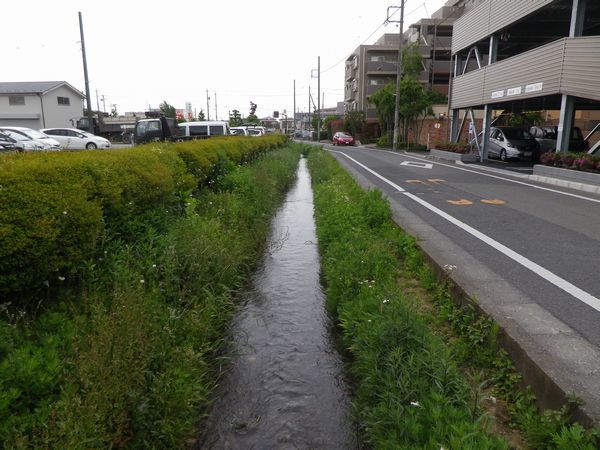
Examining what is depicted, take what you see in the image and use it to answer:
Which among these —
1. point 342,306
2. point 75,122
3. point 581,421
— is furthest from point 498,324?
point 75,122

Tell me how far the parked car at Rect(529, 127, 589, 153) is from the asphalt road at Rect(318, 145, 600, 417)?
11239mm

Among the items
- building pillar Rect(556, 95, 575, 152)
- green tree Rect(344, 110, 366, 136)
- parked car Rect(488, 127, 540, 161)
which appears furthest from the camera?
green tree Rect(344, 110, 366, 136)

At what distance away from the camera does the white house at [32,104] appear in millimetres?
38625

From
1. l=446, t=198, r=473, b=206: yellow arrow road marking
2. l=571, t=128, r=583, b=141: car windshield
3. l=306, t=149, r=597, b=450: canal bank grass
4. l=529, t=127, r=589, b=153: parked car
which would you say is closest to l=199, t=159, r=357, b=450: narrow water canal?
l=306, t=149, r=597, b=450: canal bank grass

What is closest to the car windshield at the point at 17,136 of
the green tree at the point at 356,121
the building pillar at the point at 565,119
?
the building pillar at the point at 565,119

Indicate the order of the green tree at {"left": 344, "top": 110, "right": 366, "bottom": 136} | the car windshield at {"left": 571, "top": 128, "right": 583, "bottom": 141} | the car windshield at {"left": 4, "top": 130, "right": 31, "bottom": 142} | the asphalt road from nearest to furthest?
1. the asphalt road
2. the car windshield at {"left": 4, "top": 130, "right": 31, "bottom": 142}
3. the car windshield at {"left": 571, "top": 128, "right": 583, "bottom": 141}
4. the green tree at {"left": 344, "top": 110, "right": 366, "bottom": 136}

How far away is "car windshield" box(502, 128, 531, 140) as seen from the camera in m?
21.7

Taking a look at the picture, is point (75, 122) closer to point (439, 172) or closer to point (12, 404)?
point (439, 172)

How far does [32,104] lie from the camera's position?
38.9 metres

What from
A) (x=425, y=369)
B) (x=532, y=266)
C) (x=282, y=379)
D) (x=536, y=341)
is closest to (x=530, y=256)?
(x=532, y=266)

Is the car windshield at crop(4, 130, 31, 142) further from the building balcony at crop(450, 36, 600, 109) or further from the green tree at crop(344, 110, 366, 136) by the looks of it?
the green tree at crop(344, 110, 366, 136)

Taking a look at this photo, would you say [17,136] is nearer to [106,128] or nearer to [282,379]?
[282,379]

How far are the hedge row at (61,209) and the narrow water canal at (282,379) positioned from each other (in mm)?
1599

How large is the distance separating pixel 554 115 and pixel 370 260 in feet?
122
